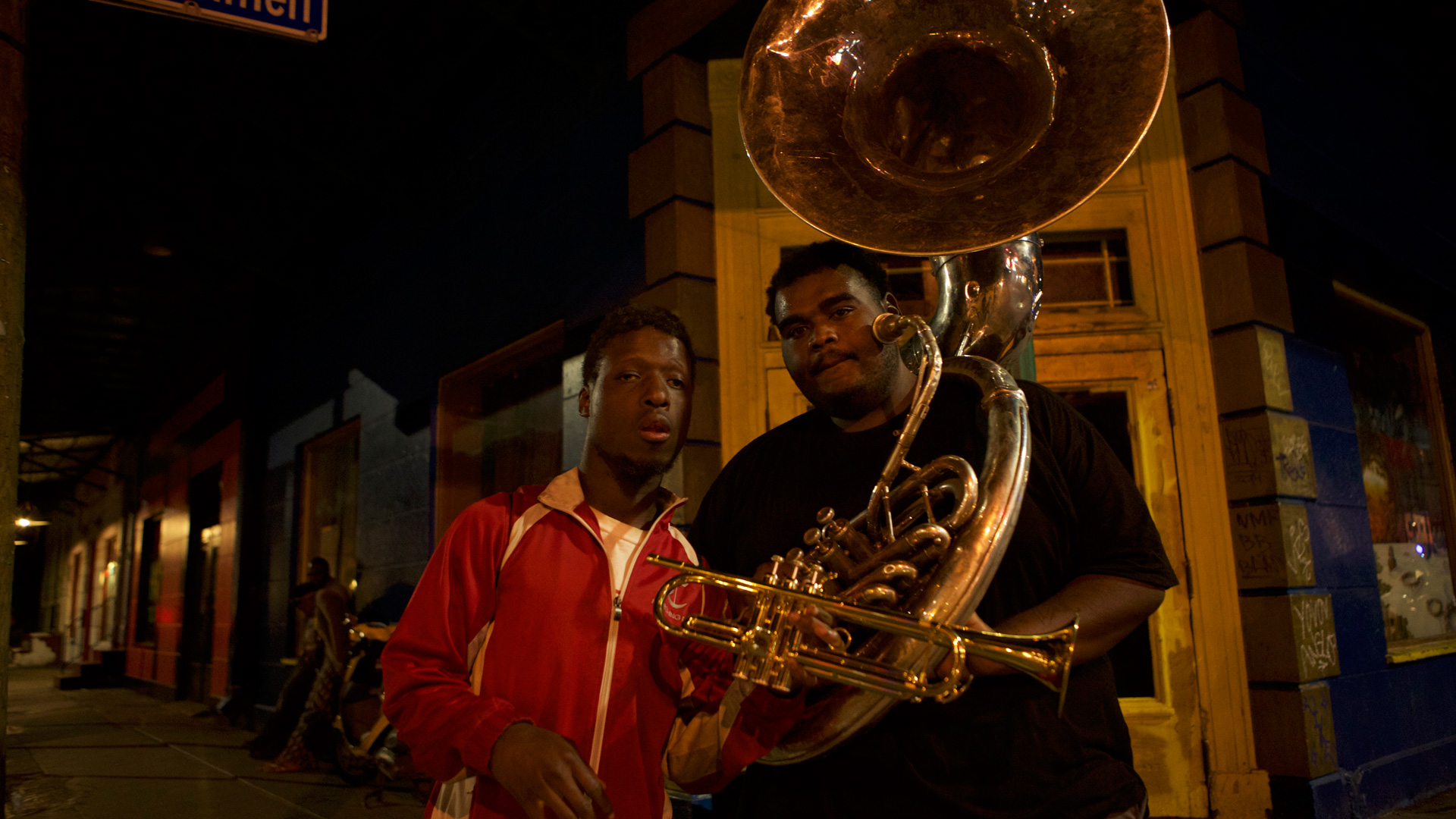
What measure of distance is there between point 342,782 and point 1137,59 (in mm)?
6424

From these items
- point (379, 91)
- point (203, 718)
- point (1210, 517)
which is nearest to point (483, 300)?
point (379, 91)

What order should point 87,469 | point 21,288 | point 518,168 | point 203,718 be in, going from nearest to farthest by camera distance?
point 21,288 → point 518,168 → point 203,718 → point 87,469

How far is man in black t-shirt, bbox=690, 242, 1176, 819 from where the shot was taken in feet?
4.78

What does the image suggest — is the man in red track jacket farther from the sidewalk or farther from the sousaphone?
the sidewalk

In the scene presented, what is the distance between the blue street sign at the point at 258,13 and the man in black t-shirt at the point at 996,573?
5.64 feet

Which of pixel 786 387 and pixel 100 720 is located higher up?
pixel 786 387

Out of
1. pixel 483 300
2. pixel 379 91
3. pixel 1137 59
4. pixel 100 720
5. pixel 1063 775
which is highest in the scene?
pixel 379 91

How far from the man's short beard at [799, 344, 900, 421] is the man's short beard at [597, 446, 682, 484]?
340 mm

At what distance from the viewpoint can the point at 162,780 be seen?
6.23 m

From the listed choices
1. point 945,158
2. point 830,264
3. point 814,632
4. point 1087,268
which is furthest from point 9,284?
point 1087,268

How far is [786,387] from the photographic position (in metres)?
4.11

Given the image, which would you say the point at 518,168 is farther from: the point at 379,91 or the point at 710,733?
the point at 710,733

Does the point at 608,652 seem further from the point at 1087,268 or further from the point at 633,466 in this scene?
the point at 1087,268

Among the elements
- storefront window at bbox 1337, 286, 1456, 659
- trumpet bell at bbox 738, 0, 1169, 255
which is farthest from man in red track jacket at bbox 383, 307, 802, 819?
storefront window at bbox 1337, 286, 1456, 659
